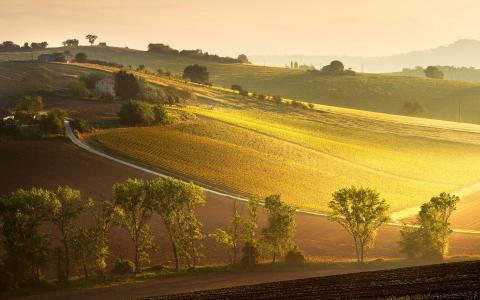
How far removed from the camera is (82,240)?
50500 mm

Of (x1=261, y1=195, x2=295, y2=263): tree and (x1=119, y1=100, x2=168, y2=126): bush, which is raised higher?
(x1=119, y1=100, x2=168, y2=126): bush

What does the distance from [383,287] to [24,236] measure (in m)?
32.4

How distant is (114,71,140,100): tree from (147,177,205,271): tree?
244 ft

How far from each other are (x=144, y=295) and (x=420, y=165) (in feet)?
249

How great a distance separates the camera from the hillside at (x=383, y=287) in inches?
1140

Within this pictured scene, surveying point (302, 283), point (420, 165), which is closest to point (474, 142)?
point (420, 165)

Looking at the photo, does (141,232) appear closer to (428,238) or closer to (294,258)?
(294,258)

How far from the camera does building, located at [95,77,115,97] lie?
128m

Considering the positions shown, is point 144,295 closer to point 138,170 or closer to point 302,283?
point 302,283

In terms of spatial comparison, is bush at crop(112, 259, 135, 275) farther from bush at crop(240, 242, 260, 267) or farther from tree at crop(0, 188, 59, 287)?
bush at crop(240, 242, 260, 267)

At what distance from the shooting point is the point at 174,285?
48.1 meters

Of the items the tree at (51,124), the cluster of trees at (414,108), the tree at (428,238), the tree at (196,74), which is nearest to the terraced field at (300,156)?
the tree at (51,124)

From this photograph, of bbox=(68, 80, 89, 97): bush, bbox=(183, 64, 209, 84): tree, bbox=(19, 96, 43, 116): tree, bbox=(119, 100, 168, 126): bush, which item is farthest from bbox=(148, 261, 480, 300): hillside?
bbox=(183, 64, 209, 84): tree

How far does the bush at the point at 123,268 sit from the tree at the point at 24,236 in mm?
6510
